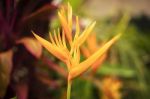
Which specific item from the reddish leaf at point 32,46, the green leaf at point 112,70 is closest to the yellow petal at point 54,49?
the reddish leaf at point 32,46

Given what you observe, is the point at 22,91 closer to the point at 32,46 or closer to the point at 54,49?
the point at 32,46

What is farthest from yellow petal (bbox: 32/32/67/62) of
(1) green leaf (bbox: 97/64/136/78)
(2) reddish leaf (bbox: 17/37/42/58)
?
(1) green leaf (bbox: 97/64/136/78)

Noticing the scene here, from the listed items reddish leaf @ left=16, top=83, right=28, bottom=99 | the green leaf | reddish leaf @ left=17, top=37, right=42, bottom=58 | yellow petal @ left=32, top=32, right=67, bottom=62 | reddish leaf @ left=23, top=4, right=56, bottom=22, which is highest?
the green leaf

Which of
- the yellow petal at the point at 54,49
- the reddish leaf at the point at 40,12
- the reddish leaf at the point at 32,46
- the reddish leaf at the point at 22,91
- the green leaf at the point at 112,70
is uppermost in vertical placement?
the green leaf at the point at 112,70

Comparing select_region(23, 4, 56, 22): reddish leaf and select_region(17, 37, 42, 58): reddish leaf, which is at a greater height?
select_region(23, 4, 56, 22): reddish leaf

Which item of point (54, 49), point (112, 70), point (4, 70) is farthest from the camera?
point (112, 70)

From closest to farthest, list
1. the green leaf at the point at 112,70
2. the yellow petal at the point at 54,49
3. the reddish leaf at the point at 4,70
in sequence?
the yellow petal at the point at 54,49, the reddish leaf at the point at 4,70, the green leaf at the point at 112,70

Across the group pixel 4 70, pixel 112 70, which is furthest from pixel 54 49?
pixel 112 70

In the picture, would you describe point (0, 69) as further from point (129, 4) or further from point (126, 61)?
point (129, 4)

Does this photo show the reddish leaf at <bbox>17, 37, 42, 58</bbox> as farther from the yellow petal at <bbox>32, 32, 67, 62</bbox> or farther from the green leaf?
the green leaf

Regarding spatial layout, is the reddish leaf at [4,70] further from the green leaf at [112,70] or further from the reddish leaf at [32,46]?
the green leaf at [112,70]
